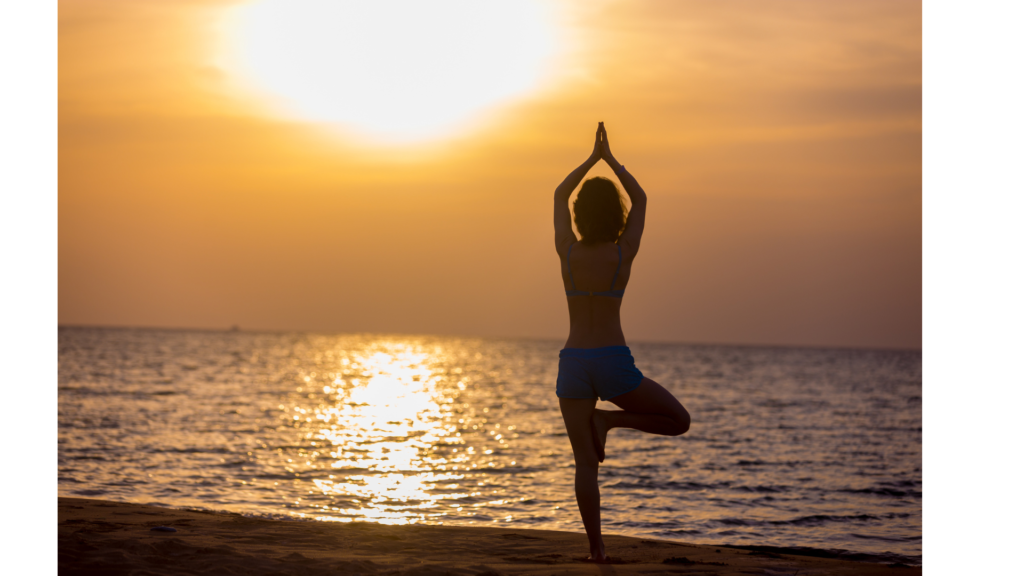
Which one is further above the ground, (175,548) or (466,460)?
(175,548)

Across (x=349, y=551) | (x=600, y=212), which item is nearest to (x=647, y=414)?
(x=600, y=212)

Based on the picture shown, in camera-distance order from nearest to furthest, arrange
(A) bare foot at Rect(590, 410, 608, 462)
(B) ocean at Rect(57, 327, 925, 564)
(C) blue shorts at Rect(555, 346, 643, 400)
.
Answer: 1. (C) blue shorts at Rect(555, 346, 643, 400)
2. (A) bare foot at Rect(590, 410, 608, 462)
3. (B) ocean at Rect(57, 327, 925, 564)

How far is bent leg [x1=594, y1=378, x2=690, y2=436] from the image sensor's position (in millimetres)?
5117

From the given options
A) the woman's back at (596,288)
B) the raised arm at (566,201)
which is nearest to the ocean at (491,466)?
the woman's back at (596,288)

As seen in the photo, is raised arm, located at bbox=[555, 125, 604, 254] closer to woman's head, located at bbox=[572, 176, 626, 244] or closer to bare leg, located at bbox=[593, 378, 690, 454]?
woman's head, located at bbox=[572, 176, 626, 244]

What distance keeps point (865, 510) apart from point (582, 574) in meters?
7.37

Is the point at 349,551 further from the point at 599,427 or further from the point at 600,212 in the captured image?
the point at 600,212

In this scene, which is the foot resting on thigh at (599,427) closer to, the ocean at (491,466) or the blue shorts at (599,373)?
the blue shorts at (599,373)

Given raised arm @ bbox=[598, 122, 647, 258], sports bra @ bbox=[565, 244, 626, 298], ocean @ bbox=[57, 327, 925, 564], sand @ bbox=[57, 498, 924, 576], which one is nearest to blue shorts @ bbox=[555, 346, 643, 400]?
sports bra @ bbox=[565, 244, 626, 298]

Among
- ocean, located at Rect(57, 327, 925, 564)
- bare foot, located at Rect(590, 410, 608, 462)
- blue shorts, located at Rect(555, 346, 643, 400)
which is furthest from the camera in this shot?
ocean, located at Rect(57, 327, 925, 564)

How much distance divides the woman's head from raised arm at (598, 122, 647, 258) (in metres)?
0.06
